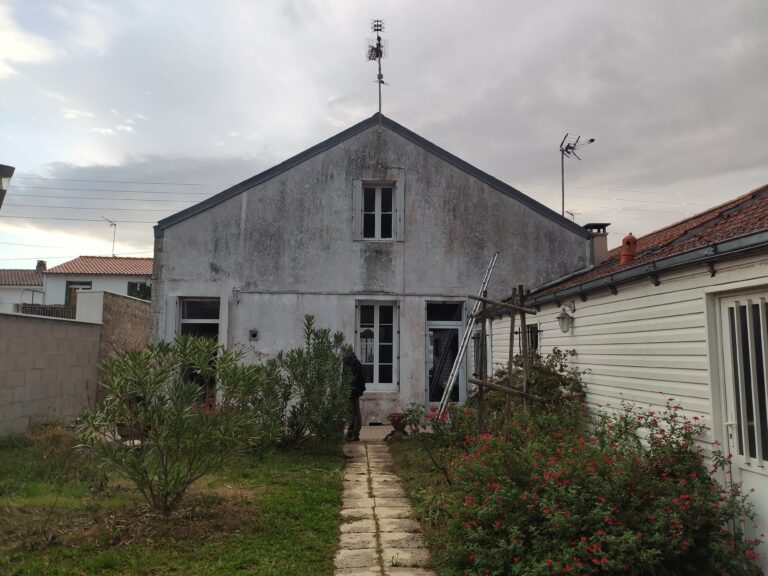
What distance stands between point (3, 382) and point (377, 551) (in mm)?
7972

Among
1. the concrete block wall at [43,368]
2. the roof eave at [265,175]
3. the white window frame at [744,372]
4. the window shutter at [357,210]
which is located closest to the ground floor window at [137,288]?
the concrete block wall at [43,368]

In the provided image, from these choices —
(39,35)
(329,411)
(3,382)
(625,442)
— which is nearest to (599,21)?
(625,442)

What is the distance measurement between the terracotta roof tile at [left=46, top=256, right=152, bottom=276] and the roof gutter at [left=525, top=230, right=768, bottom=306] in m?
39.4

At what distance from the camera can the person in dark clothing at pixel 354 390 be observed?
995 centimetres

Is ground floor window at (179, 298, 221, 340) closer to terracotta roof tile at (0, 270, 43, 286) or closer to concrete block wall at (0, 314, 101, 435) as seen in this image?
concrete block wall at (0, 314, 101, 435)

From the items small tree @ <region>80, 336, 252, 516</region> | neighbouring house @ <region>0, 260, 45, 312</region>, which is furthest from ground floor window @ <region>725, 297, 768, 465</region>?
neighbouring house @ <region>0, 260, 45, 312</region>

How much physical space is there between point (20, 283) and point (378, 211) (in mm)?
45522

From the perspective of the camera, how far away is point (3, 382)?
9.55 metres

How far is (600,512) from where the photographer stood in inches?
148

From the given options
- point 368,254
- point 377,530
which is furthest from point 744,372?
point 368,254

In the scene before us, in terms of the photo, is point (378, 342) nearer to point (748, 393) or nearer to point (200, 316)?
point (200, 316)

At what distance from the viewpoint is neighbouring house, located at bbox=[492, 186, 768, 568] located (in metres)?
4.39

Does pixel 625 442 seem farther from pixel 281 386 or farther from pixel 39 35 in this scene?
pixel 39 35

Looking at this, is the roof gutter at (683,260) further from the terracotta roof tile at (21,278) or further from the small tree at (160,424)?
the terracotta roof tile at (21,278)
